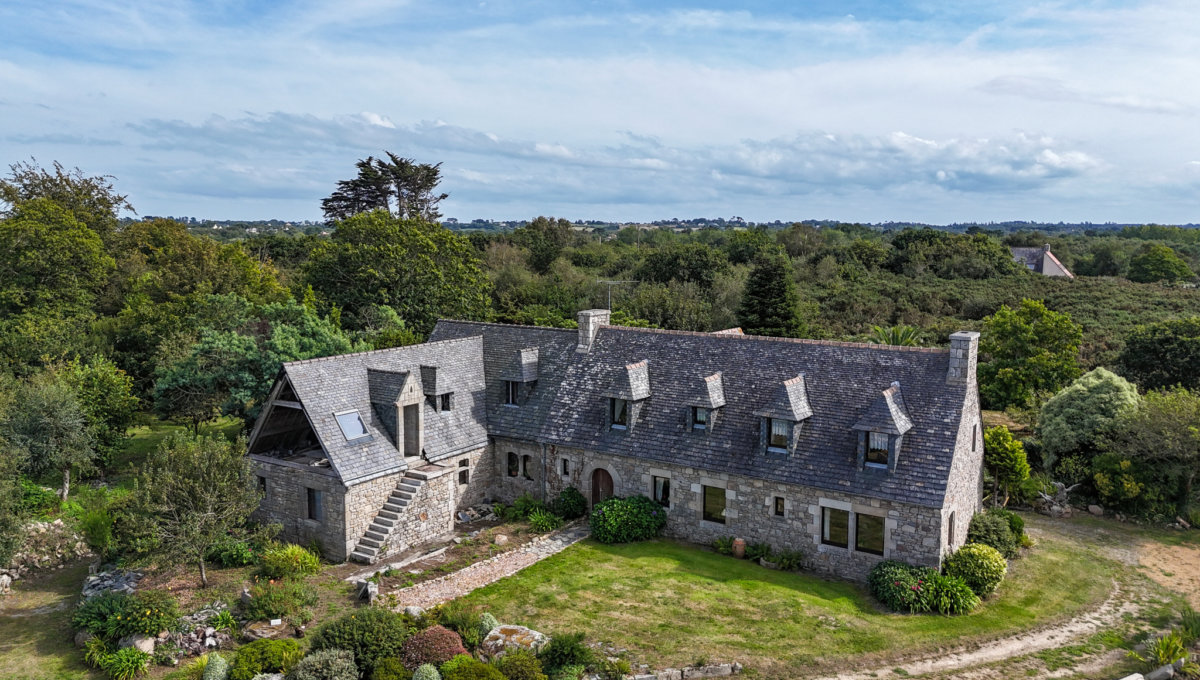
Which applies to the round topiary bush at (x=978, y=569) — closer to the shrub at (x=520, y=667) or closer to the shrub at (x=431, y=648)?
the shrub at (x=520, y=667)

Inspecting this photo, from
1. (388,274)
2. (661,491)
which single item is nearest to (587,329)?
(661,491)

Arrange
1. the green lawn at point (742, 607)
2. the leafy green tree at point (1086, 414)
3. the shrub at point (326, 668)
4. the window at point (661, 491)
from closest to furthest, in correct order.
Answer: the shrub at point (326, 668), the green lawn at point (742, 607), the window at point (661, 491), the leafy green tree at point (1086, 414)

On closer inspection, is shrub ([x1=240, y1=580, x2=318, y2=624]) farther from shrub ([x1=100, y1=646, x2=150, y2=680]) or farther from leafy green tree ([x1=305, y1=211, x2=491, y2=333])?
leafy green tree ([x1=305, y1=211, x2=491, y2=333])

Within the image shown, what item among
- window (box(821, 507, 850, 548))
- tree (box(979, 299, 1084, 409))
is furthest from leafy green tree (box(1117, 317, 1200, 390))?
window (box(821, 507, 850, 548))

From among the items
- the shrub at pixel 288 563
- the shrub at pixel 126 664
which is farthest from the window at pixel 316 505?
the shrub at pixel 126 664

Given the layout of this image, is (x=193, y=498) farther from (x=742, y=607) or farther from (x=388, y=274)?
(x=388, y=274)

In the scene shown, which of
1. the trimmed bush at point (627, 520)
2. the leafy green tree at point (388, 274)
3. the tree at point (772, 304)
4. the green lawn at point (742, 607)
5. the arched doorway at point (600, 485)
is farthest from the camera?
the tree at point (772, 304)
